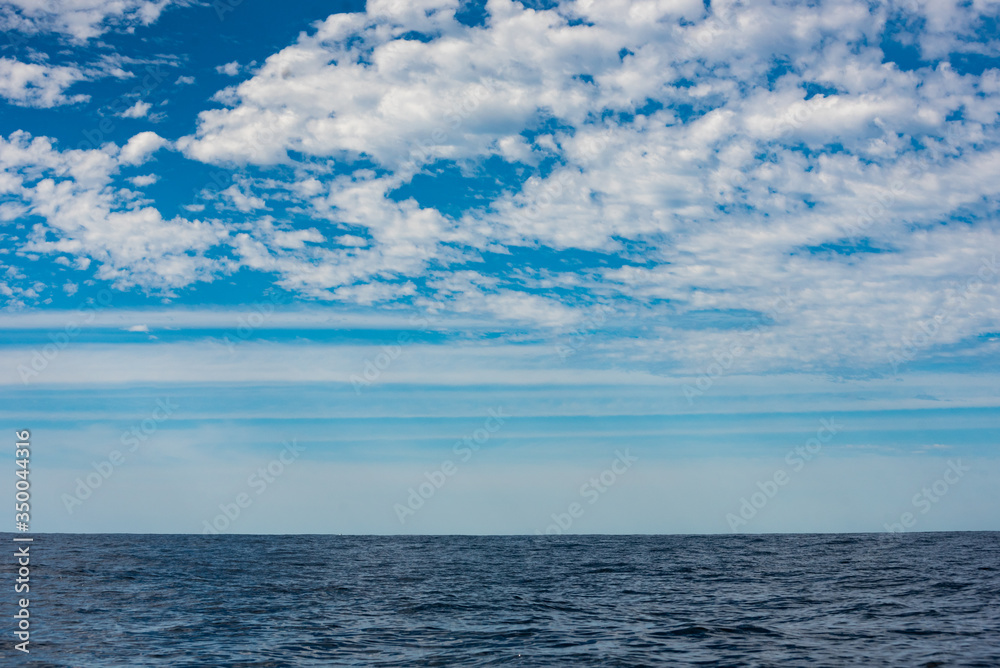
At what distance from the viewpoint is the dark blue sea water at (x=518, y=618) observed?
19656mm

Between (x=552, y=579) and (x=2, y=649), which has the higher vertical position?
(x=2, y=649)

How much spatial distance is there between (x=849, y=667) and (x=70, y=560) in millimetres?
59136

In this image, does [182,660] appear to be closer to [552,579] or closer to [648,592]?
[648,592]

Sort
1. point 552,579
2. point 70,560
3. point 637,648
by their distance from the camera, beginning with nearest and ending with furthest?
point 637,648
point 552,579
point 70,560

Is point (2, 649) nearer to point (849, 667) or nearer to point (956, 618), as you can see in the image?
point (849, 667)

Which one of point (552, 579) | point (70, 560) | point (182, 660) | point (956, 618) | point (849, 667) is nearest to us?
point (849, 667)

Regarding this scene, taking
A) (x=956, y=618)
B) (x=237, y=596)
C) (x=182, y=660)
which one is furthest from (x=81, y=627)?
(x=956, y=618)

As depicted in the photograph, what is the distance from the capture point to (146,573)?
4500 cm

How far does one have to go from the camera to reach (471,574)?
46.1 meters

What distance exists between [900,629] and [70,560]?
59304mm

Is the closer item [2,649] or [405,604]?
[2,649]

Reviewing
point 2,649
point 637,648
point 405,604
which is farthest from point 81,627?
point 637,648

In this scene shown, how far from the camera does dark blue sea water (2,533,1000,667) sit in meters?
19.7

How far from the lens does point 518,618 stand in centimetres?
2636
